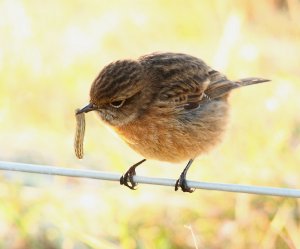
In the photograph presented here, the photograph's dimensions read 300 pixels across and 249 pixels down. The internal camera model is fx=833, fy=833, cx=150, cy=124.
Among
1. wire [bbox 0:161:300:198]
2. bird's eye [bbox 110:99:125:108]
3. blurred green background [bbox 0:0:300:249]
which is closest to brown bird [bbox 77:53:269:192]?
bird's eye [bbox 110:99:125:108]

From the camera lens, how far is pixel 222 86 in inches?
198

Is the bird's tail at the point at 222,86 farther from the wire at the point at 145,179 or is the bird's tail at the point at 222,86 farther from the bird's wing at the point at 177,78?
the wire at the point at 145,179

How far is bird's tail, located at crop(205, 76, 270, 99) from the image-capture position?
497 centimetres

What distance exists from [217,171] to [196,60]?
140 cm

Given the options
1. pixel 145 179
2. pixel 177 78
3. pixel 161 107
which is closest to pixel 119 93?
pixel 161 107

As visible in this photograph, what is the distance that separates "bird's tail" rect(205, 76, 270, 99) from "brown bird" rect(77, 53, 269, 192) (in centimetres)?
4

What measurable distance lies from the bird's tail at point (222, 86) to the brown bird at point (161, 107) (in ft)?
0.13

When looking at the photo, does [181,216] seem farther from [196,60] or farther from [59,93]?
[59,93]

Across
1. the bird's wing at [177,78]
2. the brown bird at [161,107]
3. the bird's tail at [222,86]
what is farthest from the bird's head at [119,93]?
the bird's tail at [222,86]

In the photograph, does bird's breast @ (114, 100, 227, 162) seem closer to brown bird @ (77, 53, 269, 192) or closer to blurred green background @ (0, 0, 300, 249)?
brown bird @ (77, 53, 269, 192)

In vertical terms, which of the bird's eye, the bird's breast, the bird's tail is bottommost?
the bird's breast

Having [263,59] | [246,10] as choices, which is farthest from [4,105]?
[246,10]

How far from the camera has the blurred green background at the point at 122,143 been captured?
5699mm

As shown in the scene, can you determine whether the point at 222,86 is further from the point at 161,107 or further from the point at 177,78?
the point at 161,107
